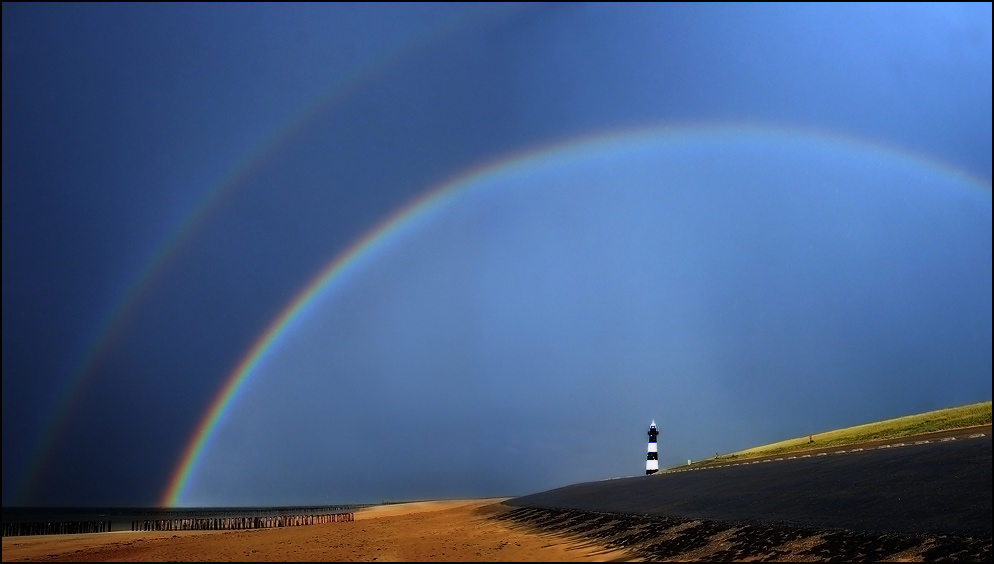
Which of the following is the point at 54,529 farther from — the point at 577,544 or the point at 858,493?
the point at 858,493

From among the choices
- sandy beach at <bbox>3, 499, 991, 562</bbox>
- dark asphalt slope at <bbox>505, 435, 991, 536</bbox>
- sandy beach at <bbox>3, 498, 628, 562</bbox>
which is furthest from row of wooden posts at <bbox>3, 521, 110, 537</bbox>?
dark asphalt slope at <bbox>505, 435, 991, 536</bbox>

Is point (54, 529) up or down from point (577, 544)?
up

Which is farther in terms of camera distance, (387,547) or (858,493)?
(387,547)

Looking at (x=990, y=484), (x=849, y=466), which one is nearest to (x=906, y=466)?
(x=849, y=466)

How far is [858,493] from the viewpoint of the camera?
2056 cm

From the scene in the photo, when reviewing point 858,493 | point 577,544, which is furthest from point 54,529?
point 858,493

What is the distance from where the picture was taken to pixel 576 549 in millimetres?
24703

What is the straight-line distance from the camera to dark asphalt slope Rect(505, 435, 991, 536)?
16.9 metres

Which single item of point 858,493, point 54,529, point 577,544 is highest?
point 54,529

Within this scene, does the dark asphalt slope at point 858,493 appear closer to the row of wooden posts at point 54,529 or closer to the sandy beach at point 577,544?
the sandy beach at point 577,544

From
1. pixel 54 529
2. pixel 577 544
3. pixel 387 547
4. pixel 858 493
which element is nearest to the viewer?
pixel 858 493

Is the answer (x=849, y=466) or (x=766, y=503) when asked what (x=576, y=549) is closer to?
(x=766, y=503)

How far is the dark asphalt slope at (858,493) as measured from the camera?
16.9m

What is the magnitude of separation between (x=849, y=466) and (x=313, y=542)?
20.1 meters
